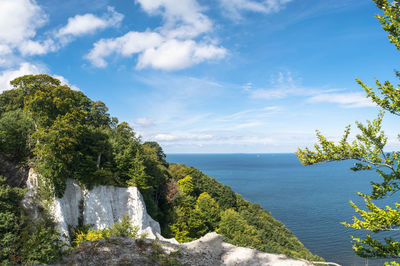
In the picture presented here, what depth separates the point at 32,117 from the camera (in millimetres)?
21047

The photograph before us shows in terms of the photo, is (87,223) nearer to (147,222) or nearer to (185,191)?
(147,222)

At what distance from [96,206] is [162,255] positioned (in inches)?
552

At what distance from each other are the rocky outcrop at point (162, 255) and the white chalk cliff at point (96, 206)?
24.0 feet

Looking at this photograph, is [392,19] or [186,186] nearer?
[392,19]

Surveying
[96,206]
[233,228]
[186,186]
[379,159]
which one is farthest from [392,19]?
[186,186]

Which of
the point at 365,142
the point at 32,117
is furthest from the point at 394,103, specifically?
the point at 32,117

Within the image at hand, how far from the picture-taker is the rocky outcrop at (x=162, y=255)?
37.2ft

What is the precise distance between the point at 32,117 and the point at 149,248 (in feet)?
56.8

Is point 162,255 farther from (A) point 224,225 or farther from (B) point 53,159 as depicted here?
(A) point 224,225

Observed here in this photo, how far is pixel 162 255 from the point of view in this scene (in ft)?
41.0

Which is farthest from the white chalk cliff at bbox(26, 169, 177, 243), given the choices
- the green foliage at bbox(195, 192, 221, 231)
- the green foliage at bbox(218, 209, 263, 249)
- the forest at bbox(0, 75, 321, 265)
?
the green foliage at bbox(195, 192, 221, 231)

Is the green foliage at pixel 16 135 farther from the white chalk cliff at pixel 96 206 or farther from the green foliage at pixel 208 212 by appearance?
the green foliage at pixel 208 212

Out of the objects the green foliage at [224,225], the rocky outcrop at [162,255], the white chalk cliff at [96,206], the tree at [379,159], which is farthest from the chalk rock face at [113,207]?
the tree at [379,159]

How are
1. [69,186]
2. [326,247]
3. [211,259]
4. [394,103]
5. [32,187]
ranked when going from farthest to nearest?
[326,247], [69,186], [32,187], [211,259], [394,103]
